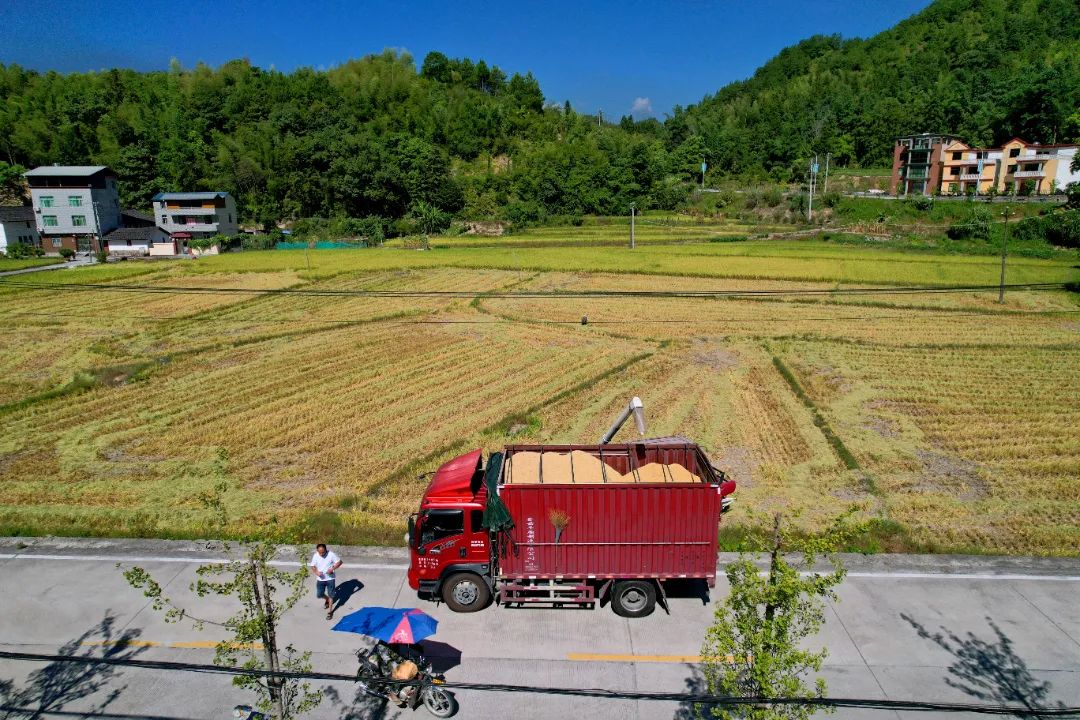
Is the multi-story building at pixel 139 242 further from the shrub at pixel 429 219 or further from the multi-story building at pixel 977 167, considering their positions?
the multi-story building at pixel 977 167

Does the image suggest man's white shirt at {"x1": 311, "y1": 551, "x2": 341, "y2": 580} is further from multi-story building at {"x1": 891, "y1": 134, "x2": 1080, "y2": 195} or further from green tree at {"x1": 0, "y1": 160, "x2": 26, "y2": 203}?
green tree at {"x1": 0, "y1": 160, "x2": 26, "y2": 203}

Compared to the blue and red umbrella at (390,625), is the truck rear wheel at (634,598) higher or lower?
lower

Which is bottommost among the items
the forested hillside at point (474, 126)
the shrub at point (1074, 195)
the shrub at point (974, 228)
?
the shrub at point (974, 228)

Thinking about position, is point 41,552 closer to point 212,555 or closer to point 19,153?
point 212,555

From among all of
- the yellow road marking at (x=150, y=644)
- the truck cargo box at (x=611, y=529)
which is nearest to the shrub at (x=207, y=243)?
the yellow road marking at (x=150, y=644)

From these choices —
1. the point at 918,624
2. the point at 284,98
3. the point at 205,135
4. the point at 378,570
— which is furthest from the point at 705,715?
the point at 284,98

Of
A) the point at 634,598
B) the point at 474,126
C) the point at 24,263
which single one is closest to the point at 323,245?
the point at 24,263

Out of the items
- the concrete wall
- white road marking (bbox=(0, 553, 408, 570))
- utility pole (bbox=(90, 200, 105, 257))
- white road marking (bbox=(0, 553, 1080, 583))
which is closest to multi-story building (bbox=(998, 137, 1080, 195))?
white road marking (bbox=(0, 553, 1080, 583))
